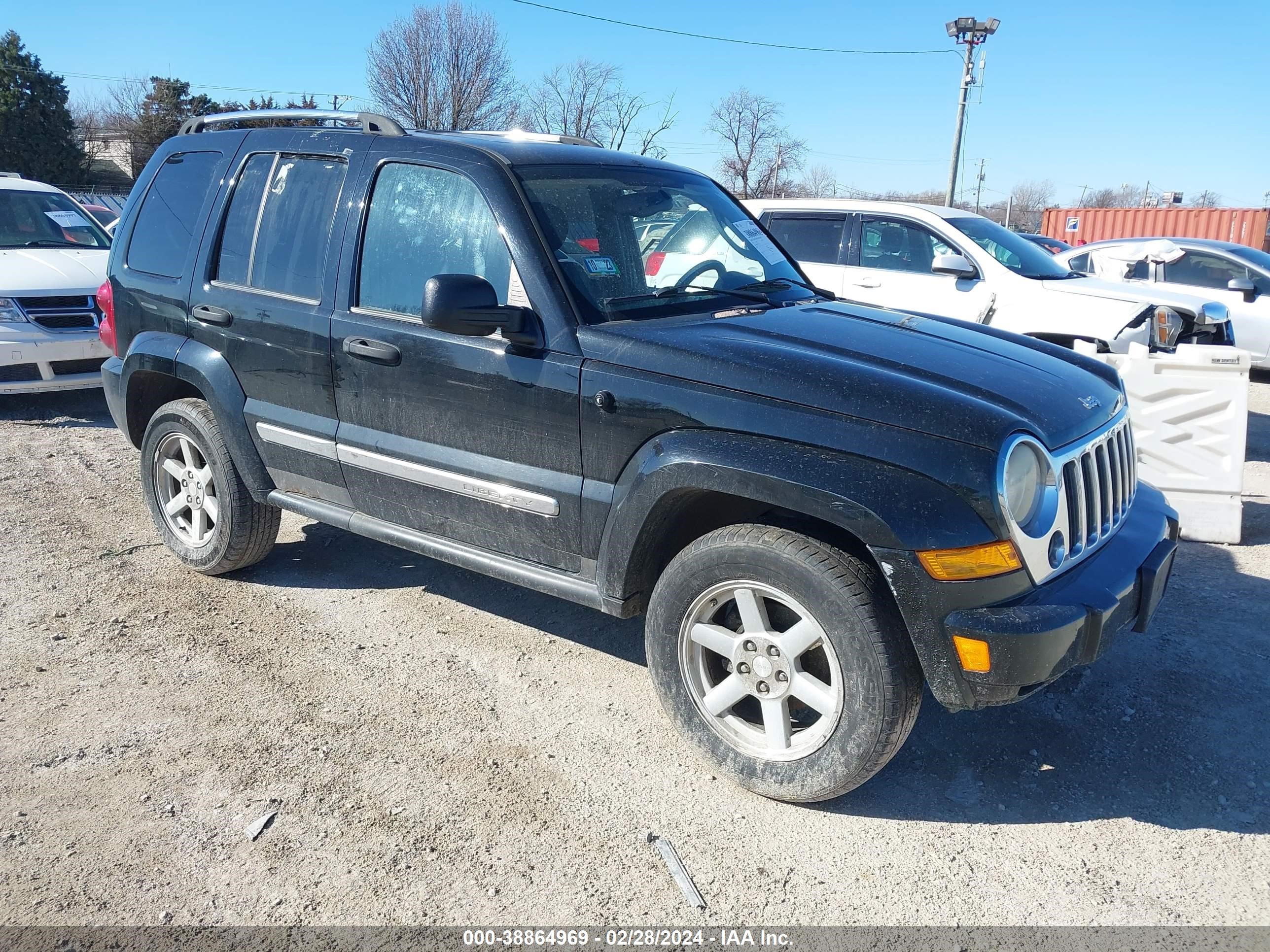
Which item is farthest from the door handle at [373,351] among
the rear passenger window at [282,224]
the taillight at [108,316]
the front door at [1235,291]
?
the front door at [1235,291]

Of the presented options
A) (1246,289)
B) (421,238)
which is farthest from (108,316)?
(1246,289)

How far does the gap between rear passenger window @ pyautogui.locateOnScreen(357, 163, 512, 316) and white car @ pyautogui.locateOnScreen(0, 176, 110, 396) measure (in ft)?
17.2

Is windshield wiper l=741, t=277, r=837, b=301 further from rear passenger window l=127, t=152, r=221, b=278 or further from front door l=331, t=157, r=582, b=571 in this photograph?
rear passenger window l=127, t=152, r=221, b=278

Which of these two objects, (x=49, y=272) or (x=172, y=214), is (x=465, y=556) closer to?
(x=172, y=214)

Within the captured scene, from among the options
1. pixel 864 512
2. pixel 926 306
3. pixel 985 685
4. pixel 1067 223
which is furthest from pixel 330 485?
pixel 1067 223

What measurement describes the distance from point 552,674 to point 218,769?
127 centimetres

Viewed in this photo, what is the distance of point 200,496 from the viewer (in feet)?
15.7

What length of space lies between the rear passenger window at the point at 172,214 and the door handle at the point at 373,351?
1.31 meters

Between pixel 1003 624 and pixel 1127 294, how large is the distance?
592 cm

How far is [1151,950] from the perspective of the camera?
8.17 feet

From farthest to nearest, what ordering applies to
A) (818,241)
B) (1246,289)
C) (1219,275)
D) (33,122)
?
1. (33,122)
2. (1219,275)
3. (1246,289)
4. (818,241)

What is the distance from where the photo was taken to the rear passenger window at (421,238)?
3559 mm

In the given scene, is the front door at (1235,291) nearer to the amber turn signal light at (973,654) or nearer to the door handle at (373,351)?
the amber turn signal light at (973,654)

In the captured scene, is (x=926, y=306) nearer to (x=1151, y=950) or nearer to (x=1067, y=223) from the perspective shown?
(x=1151, y=950)
